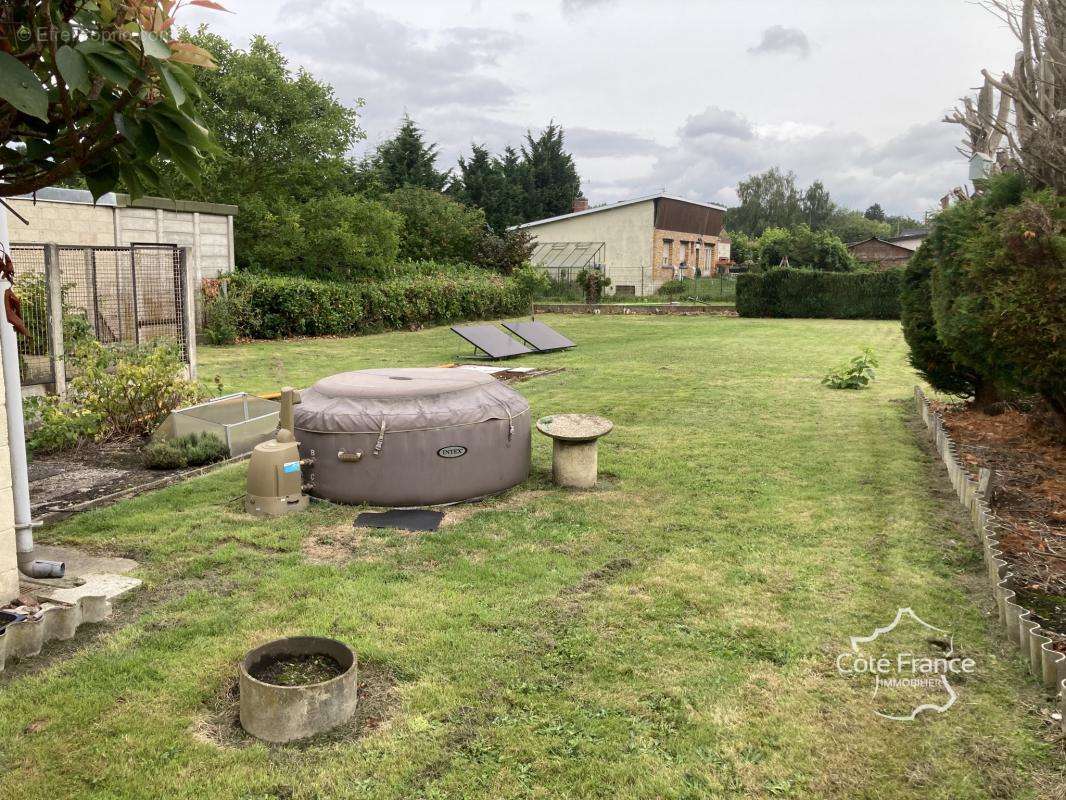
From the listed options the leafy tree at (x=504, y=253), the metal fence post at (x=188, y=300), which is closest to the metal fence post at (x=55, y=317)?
the metal fence post at (x=188, y=300)

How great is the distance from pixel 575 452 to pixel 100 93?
537 cm

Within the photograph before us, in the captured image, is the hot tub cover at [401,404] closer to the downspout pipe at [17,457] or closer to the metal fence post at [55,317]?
the downspout pipe at [17,457]

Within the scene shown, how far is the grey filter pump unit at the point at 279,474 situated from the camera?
6.15 meters

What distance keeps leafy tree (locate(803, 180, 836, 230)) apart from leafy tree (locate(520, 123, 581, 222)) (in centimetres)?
4926

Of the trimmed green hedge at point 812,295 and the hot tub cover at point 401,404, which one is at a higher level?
the trimmed green hedge at point 812,295

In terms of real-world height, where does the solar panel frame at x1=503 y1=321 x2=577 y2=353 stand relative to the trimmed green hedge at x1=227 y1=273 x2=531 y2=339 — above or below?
below

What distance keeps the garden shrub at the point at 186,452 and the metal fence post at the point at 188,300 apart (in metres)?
2.96

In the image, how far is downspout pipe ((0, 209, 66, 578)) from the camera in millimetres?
4652

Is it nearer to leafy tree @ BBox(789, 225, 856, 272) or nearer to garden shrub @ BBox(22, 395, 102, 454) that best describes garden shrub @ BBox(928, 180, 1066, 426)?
garden shrub @ BBox(22, 395, 102, 454)

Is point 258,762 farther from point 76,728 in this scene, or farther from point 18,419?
point 18,419

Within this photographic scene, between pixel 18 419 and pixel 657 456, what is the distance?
5696 millimetres

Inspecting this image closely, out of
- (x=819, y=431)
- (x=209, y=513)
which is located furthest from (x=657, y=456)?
(x=209, y=513)

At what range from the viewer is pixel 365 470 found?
21.0 feet

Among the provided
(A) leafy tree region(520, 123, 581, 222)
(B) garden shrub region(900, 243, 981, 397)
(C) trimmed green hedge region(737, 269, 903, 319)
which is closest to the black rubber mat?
(B) garden shrub region(900, 243, 981, 397)
